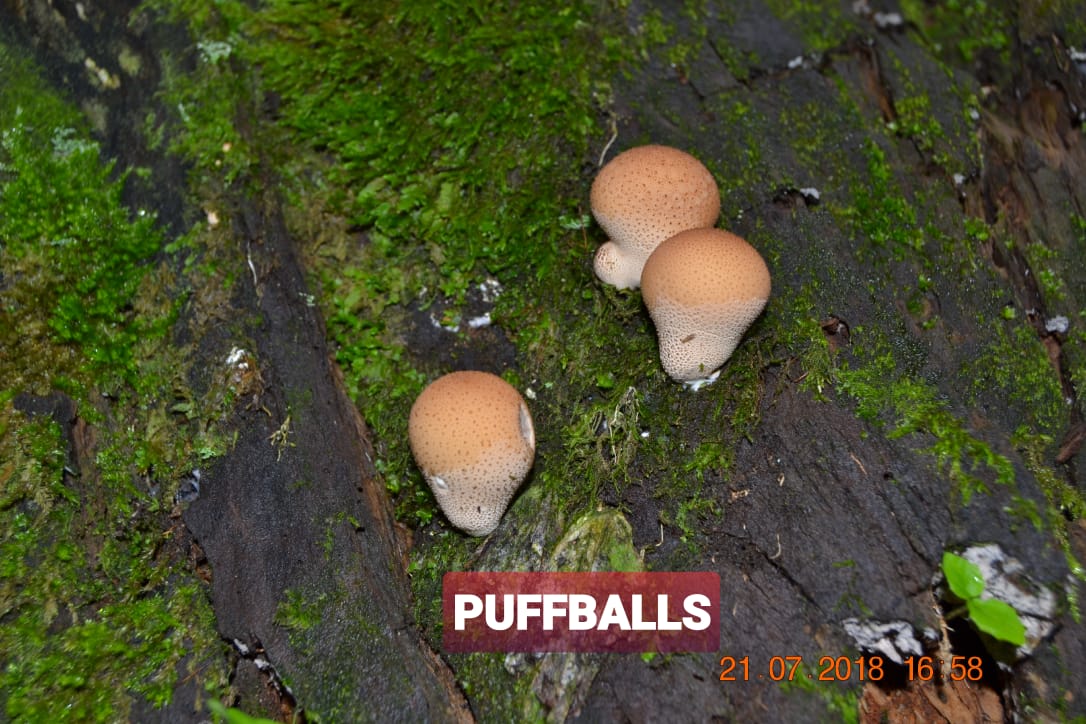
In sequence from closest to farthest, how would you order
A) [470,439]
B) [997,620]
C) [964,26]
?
[997,620] < [470,439] < [964,26]

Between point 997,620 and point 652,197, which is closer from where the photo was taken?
point 997,620

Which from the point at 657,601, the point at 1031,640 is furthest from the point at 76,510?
the point at 1031,640

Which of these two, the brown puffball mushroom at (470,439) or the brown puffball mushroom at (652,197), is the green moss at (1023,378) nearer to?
the brown puffball mushroom at (652,197)

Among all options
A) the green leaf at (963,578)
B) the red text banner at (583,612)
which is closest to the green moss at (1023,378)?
the green leaf at (963,578)
